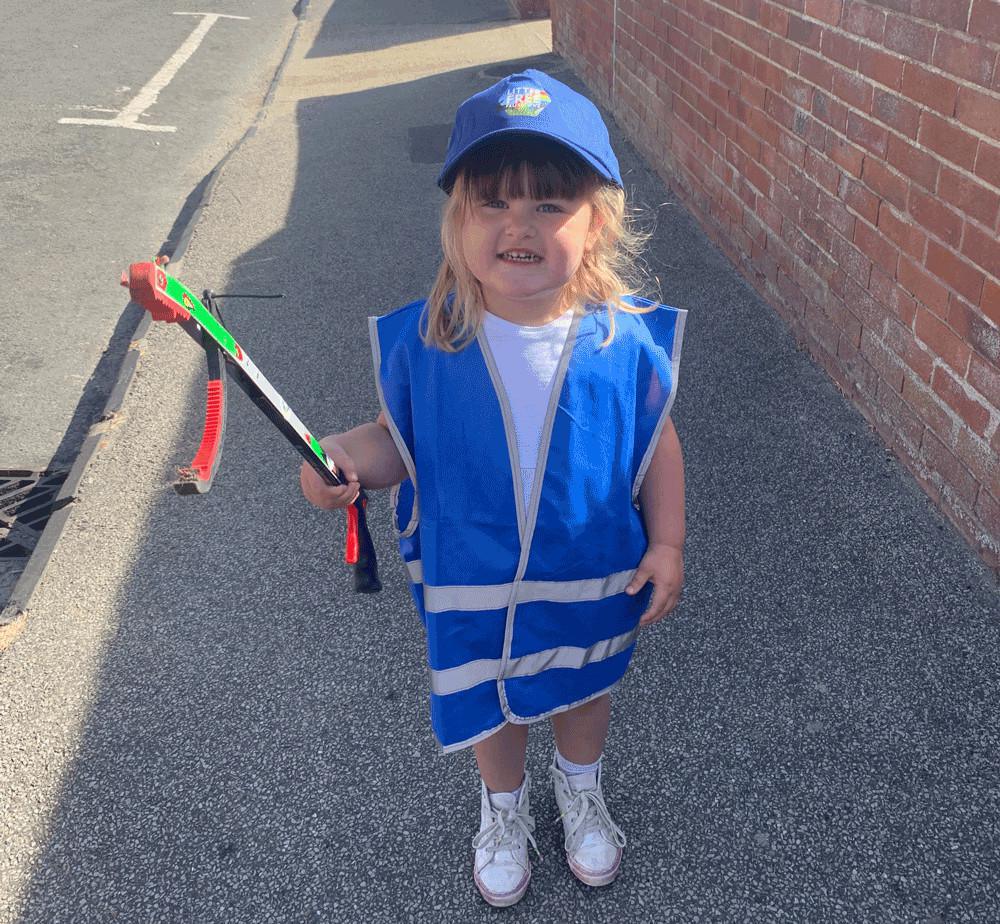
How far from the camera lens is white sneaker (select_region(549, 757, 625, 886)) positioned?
2086 mm

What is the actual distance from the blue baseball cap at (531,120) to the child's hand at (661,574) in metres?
0.70

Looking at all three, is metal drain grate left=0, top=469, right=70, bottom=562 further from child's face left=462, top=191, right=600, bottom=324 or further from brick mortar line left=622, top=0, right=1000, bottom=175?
brick mortar line left=622, top=0, right=1000, bottom=175

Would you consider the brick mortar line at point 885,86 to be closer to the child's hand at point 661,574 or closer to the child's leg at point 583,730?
the child's hand at point 661,574

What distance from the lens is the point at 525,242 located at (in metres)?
1.62

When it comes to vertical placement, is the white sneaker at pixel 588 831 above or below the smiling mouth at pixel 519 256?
below

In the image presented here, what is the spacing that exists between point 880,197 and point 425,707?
2.17 m

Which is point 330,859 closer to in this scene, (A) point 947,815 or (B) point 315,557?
(B) point 315,557

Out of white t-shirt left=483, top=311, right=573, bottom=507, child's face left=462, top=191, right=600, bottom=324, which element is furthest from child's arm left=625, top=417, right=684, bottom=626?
child's face left=462, top=191, right=600, bottom=324

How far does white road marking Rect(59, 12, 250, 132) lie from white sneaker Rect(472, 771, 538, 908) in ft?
25.4

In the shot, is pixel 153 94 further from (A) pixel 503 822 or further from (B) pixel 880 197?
(A) pixel 503 822

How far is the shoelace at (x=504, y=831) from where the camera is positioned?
6.88 feet

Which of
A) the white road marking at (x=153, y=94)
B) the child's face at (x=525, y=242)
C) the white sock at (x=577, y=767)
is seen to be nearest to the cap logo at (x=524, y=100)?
the child's face at (x=525, y=242)

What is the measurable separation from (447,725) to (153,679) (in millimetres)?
1192

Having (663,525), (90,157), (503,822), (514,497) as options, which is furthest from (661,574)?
(90,157)
